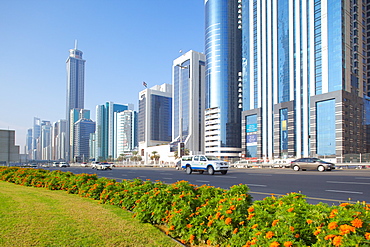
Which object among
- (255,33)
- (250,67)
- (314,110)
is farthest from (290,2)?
(314,110)

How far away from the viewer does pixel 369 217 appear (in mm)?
3764

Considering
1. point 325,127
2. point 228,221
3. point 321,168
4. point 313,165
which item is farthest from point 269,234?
point 325,127

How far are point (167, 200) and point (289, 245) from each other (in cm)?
377

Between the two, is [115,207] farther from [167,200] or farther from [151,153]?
[151,153]

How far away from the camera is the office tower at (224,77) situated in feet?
432

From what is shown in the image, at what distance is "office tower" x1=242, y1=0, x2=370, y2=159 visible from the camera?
8012 cm

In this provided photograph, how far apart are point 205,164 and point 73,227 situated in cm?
2210

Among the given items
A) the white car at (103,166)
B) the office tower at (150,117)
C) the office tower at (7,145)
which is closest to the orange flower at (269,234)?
the office tower at (7,145)

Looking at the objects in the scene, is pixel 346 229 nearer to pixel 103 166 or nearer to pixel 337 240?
pixel 337 240

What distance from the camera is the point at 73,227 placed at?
6336mm

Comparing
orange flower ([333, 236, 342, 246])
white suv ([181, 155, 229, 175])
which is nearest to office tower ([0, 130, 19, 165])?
white suv ([181, 155, 229, 175])

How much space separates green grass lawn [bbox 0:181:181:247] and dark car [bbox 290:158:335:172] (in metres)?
29.8

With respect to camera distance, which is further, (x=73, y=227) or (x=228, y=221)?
(x=73, y=227)

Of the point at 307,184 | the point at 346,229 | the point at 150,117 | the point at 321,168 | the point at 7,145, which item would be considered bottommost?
the point at 321,168
